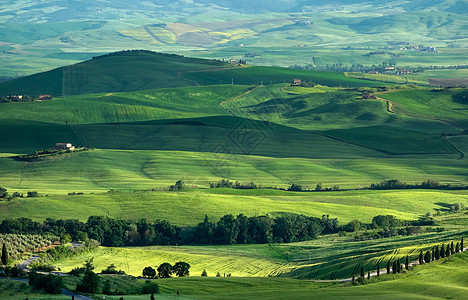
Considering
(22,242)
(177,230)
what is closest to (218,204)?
(177,230)

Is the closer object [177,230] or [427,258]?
[427,258]

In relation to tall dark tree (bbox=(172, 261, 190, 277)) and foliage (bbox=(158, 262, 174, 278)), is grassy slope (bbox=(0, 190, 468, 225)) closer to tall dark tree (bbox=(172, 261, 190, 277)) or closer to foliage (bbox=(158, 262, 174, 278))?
tall dark tree (bbox=(172, 261, 190, 277))

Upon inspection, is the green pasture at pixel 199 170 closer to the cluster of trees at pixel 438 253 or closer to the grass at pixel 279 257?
the grass at pixel 279 257

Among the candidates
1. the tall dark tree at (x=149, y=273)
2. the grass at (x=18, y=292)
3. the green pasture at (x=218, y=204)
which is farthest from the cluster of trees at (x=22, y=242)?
the grass at (x=18, y=292)

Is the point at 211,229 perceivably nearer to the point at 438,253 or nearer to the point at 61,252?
the point at 61,252

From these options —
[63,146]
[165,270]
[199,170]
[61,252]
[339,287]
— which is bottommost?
[165,270]

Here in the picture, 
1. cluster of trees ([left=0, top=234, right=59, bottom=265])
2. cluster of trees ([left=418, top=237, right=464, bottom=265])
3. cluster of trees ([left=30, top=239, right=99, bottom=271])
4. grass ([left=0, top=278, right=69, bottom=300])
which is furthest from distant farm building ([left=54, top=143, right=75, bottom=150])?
grass ([left=0, top=278, right=69, bottom=300])
